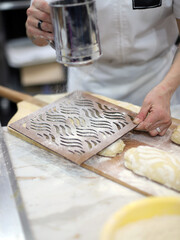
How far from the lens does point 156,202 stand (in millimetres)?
762

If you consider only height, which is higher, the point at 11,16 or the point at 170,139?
the point at 11,16

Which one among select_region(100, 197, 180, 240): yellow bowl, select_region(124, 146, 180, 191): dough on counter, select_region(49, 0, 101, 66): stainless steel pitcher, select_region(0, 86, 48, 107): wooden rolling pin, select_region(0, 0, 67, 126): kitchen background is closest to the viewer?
select_region(100, 197, 180, 240): yellow bowl

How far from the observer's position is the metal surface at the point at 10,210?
0.89m

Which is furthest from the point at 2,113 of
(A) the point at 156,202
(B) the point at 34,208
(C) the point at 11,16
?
(A) the point at 156,202

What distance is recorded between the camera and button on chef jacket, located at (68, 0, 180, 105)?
1450 millimetres

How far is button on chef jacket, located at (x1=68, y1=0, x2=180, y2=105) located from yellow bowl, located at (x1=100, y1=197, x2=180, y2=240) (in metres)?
0.96

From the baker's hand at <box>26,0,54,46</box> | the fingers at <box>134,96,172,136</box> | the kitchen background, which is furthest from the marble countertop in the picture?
the kitchen background

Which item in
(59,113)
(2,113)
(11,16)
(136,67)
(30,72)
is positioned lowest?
(2,113)

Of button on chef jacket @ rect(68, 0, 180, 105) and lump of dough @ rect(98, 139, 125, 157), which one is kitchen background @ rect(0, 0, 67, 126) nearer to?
button on chef jacket @ rect(68, 0, 180, 105)

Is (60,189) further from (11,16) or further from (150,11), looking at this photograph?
(11,16)

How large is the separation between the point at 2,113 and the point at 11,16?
104cm

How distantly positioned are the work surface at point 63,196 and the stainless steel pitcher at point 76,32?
1.30ft

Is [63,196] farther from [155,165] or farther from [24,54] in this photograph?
[24,54]

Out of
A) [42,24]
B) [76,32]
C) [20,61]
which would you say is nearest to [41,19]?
[42,24]
